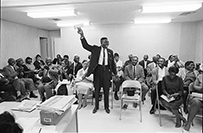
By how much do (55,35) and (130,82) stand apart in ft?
4.34

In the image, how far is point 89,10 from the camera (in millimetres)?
1502

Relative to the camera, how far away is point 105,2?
1627mm

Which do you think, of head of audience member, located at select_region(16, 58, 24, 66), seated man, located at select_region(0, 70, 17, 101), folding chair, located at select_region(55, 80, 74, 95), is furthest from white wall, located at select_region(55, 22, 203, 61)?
seated man, located at select_region(0, 70, 17, 101)

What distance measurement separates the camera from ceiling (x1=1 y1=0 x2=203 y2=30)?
1.25 metres

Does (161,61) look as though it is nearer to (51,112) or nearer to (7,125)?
(51,112)

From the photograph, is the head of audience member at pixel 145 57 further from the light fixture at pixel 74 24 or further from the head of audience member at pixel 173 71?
the light fixture at pixel 74 24

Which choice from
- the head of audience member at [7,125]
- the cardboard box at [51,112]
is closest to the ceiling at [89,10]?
the cardboard box at [51,112]

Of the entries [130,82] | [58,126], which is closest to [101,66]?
[130,82]

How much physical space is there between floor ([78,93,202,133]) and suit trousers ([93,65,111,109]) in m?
0.14

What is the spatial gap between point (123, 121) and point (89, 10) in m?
1.47

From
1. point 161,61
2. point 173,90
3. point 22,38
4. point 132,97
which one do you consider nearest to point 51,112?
point 22,38

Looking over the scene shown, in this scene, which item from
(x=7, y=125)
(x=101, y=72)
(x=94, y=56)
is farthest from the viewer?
(x=101, y=72)

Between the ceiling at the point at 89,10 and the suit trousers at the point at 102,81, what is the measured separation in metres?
0.76

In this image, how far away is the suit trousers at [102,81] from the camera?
1.95 meters
